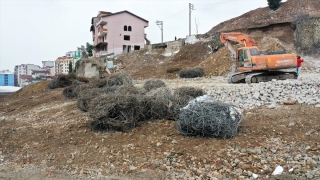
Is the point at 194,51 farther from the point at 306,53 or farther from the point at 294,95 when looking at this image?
the point at 294,95

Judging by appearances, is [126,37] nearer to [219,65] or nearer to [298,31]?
[219,65]

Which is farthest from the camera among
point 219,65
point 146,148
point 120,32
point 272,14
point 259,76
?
point 120,32

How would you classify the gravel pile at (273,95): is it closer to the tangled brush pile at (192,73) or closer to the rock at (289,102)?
the rock at (289,102)

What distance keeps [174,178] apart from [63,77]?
642 inches

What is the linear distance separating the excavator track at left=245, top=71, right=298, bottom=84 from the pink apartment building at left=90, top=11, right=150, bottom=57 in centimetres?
3204

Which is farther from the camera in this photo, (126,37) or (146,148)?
(126,37)

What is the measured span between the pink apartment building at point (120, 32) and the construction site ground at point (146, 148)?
36610 millimetres

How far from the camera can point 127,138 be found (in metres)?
5.98

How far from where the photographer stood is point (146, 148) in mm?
5367

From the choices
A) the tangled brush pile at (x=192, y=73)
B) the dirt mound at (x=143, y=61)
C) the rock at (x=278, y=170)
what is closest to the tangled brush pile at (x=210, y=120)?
the rock at (x=278, y=170)

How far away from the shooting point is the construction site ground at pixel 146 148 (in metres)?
4.64

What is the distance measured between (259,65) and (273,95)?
159 inches

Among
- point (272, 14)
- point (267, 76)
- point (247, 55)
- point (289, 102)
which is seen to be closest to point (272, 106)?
point (289, 102)

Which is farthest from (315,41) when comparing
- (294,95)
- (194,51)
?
(294,95)
